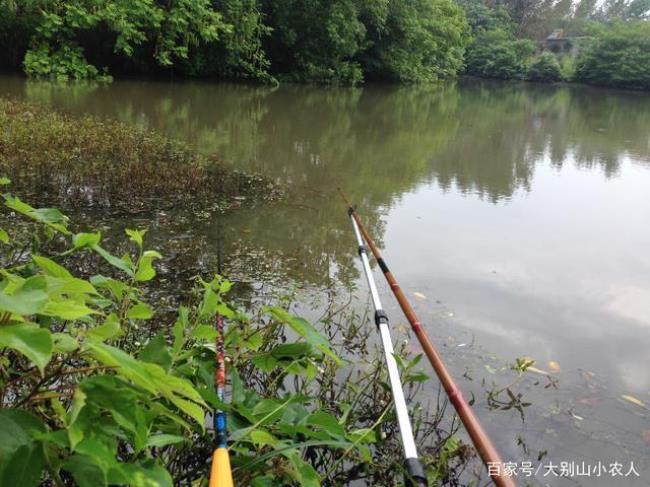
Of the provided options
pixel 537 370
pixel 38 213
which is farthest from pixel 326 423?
pixel 537 370

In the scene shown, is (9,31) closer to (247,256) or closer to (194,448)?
(247,256)

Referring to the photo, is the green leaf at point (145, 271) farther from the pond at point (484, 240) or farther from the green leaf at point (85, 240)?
the pond at point (484, 240)

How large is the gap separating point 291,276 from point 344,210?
197 centimetres

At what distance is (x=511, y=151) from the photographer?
10.9 m

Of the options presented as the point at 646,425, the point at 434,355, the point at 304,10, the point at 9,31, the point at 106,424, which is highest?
the point at 304,10

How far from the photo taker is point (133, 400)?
76 centimetres

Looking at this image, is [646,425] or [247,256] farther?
[247,256]

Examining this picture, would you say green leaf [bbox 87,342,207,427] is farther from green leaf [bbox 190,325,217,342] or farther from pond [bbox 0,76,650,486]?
pond [bbox 0,76,650,486]

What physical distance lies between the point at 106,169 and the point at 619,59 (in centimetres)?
3840

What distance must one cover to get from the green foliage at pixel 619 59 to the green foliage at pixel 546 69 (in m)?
1.36

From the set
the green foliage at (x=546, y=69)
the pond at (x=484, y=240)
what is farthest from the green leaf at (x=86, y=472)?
the green foliage at (x=546, y=69)

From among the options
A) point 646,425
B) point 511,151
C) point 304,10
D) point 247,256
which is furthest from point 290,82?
point 646,425

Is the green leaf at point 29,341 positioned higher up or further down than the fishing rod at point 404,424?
higher up

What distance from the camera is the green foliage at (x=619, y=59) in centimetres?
3528
